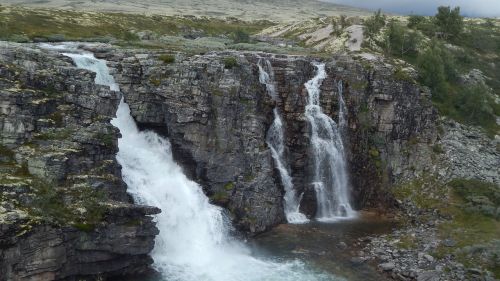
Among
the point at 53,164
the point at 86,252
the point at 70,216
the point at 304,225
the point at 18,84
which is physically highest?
the point at 18,84

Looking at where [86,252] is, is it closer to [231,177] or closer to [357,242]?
[231,177]

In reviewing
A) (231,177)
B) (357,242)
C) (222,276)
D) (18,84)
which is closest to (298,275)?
(222,276)

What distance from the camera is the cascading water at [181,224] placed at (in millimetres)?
39781

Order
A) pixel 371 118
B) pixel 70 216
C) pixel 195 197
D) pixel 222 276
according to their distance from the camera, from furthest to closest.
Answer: pixel 371 118 < pixel 195 197 < pixel 222 276 < pixel 70 216

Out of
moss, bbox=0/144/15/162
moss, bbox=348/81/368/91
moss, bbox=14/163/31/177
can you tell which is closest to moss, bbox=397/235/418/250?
moss, bbox=348/81/368/91

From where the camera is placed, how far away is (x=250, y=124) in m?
52.8

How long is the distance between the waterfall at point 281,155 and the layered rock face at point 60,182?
20.0m

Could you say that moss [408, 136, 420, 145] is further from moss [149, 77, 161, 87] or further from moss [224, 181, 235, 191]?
moss [149, 77, 161, 87]

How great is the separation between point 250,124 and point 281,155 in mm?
6234

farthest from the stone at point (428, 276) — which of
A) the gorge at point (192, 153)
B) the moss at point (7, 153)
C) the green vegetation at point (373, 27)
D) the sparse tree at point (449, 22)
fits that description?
the sparse tree at point (449, 22)

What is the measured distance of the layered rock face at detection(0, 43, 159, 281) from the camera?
31375 millimetres

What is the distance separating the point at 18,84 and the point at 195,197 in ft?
63.2

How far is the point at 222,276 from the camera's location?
3872 cm

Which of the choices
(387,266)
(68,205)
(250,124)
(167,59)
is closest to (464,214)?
(387,266)
